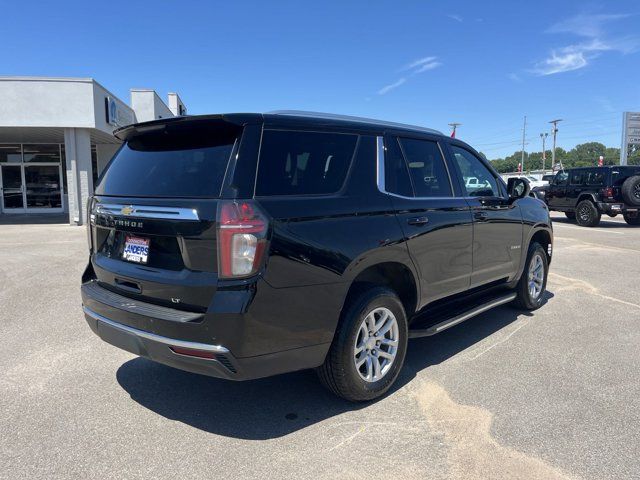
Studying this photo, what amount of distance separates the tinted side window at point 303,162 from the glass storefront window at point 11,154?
21.4m

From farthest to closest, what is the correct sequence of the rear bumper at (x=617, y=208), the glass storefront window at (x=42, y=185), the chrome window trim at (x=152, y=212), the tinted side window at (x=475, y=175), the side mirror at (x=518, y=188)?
the glass storefront window at (x=42, y=185) → the rear bumper at (x=617, y=208) → the side mirror at (x=518, y=188) → the tinted side window at (x=475, y=175) → the chrome window trim at (x=152, y=212)

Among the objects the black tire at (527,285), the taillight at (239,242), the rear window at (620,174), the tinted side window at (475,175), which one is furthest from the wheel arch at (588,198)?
the taillight at (239,242)

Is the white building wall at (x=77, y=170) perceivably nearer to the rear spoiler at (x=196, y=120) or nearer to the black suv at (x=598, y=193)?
the rear spoiler at (x=196, y=120)

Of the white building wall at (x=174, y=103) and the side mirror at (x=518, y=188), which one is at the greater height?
the white building wall at (x=174, y=103)

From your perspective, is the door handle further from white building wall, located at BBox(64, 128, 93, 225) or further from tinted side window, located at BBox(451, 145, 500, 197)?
white building wall, located at BBox(64, 128, 93, 225)

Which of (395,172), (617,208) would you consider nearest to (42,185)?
(395,172)

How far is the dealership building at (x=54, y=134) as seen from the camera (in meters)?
15.6

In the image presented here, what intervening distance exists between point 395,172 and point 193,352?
6.72ft

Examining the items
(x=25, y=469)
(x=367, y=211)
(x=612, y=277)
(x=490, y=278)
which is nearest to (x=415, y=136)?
(x=367, y=211)

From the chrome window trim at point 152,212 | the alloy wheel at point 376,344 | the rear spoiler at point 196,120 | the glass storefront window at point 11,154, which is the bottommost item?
the alloy wheel at point 376,344

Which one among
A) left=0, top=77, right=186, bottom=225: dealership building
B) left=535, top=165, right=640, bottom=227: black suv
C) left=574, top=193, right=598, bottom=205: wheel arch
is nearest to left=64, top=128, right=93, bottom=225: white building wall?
left=0, top=77, right=186, bottom=225: dealership building

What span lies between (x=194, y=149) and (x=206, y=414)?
1.79 metres

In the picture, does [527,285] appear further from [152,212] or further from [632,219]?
[632,219]

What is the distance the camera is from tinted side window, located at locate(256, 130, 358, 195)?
3.03m
